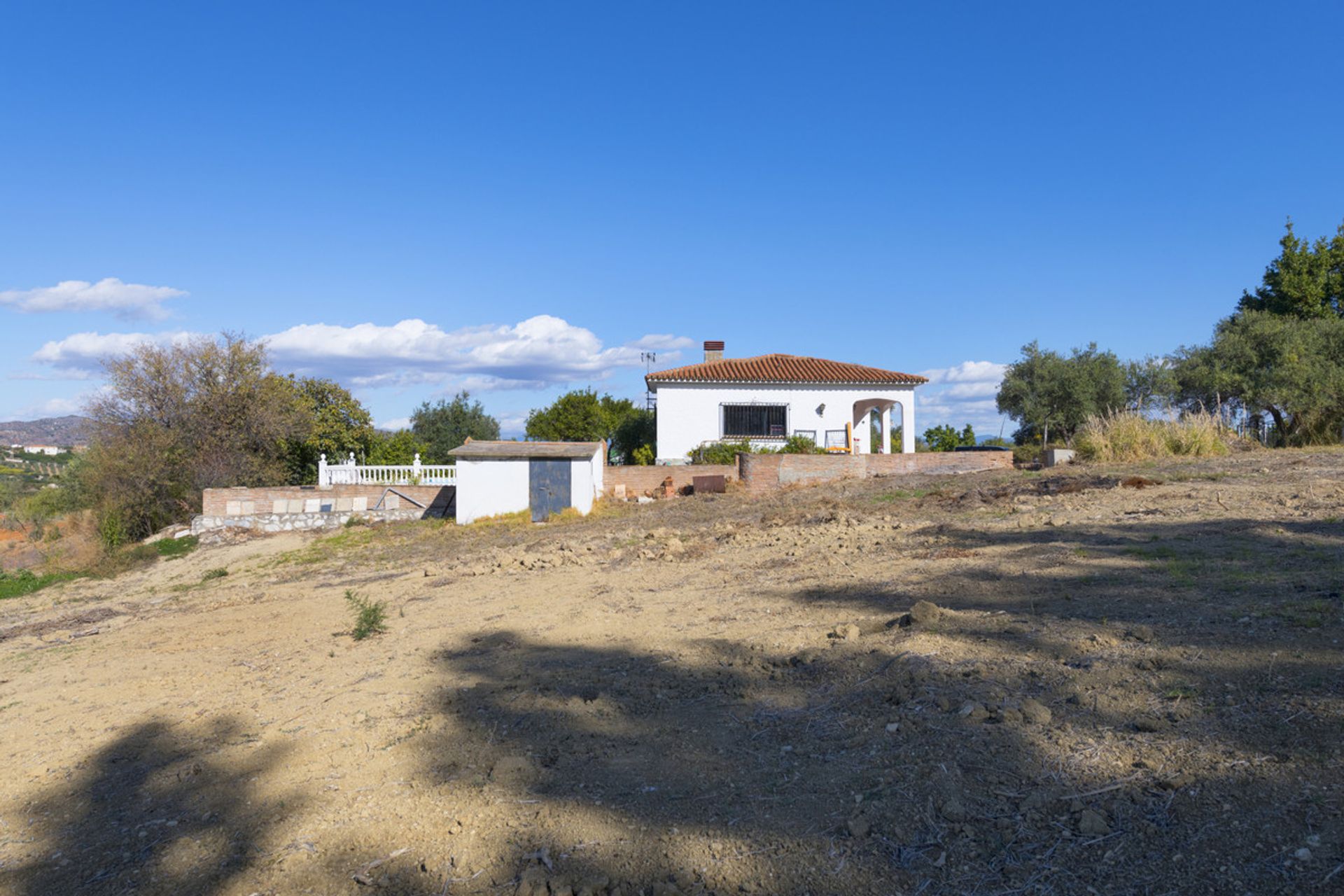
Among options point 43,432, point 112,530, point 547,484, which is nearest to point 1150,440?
Answer: point 547,484

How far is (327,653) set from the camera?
7.91 meters

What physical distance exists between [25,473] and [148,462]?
19.0m

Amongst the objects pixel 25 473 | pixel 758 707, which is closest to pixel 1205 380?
pixel 758 707

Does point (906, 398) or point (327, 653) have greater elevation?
point (906, 398)

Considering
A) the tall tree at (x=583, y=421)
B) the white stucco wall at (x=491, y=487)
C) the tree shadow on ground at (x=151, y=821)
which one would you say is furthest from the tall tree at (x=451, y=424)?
the tree shadow on ground at (x=151, y=821)

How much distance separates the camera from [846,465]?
2100cm

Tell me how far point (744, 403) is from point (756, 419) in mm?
707

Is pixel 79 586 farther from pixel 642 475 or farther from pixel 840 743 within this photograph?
pixel 840 743

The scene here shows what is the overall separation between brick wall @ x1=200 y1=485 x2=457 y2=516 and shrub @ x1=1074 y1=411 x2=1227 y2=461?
15.0 metres

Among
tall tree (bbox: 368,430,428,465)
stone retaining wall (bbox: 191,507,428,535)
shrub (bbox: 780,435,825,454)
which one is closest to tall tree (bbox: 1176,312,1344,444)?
shrub (bbox: 780,435,825,454)

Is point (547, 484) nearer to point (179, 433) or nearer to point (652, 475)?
point (652, 475)

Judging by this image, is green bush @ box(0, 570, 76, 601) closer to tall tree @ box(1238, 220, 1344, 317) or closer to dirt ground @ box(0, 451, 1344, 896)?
dirt ground @ box(0, 451, 1344, 896)

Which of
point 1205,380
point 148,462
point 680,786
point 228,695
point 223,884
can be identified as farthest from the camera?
point 1205,380

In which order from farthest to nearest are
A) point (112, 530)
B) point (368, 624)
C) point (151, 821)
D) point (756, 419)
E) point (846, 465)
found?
point (756, 419), point (846, 465), point (112, 530), point (368, 624), point (151, 821)
